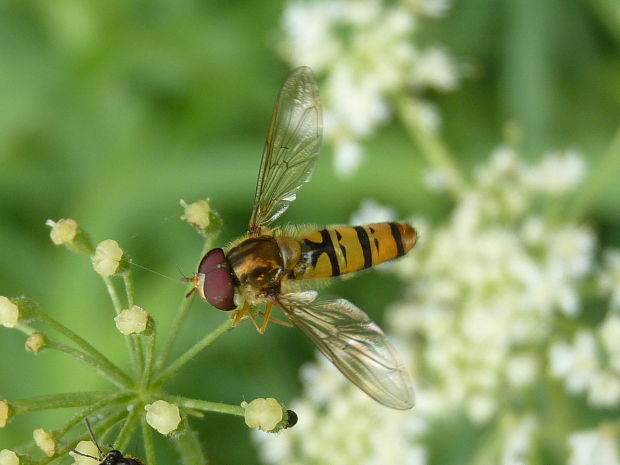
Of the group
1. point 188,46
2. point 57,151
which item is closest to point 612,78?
point 188,46

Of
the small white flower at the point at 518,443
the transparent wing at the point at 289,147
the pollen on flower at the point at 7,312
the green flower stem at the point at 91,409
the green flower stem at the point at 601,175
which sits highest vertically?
the green flower stem at the point at 601,175

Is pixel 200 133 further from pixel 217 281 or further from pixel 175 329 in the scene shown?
pixel 175 329

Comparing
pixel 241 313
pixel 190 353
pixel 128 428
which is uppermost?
pixel 241 313

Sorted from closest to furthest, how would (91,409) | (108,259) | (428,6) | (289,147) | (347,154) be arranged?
(91,409), (108,259), (289,147), (347,154), (428,6)

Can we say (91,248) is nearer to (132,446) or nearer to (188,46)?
(132,446)

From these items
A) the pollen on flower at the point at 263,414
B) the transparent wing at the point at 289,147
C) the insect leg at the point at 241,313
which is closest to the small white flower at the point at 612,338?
the transparent wing at the point at 289,147

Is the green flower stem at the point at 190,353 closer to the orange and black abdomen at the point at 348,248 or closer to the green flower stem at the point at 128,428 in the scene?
the green flower stem at the point at 128,428

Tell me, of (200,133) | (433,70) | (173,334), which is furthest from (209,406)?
(200,133)
